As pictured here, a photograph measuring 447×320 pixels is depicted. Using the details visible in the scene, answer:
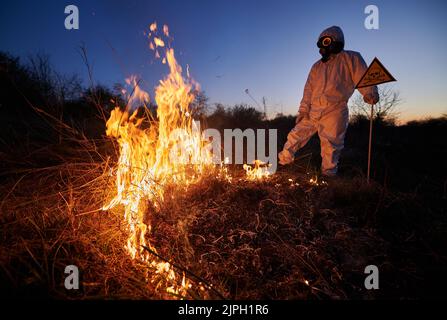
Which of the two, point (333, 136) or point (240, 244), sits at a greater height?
point (333, 136)

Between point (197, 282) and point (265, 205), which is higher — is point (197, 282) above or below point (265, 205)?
below

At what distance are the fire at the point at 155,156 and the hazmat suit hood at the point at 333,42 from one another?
9.03 ft

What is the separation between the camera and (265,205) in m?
3.01

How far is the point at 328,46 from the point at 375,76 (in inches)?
43.1

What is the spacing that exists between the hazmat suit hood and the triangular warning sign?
2.79ft

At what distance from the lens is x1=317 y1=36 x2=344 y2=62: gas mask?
4.28m

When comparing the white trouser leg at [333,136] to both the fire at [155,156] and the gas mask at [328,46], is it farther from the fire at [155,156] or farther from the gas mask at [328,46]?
the fire at [155,156]

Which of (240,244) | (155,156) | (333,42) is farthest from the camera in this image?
(333,42)

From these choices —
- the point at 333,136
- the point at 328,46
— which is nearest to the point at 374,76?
the point at 328,46

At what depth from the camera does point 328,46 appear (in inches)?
169

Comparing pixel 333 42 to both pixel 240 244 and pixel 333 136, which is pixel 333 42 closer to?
pixel 333 136
